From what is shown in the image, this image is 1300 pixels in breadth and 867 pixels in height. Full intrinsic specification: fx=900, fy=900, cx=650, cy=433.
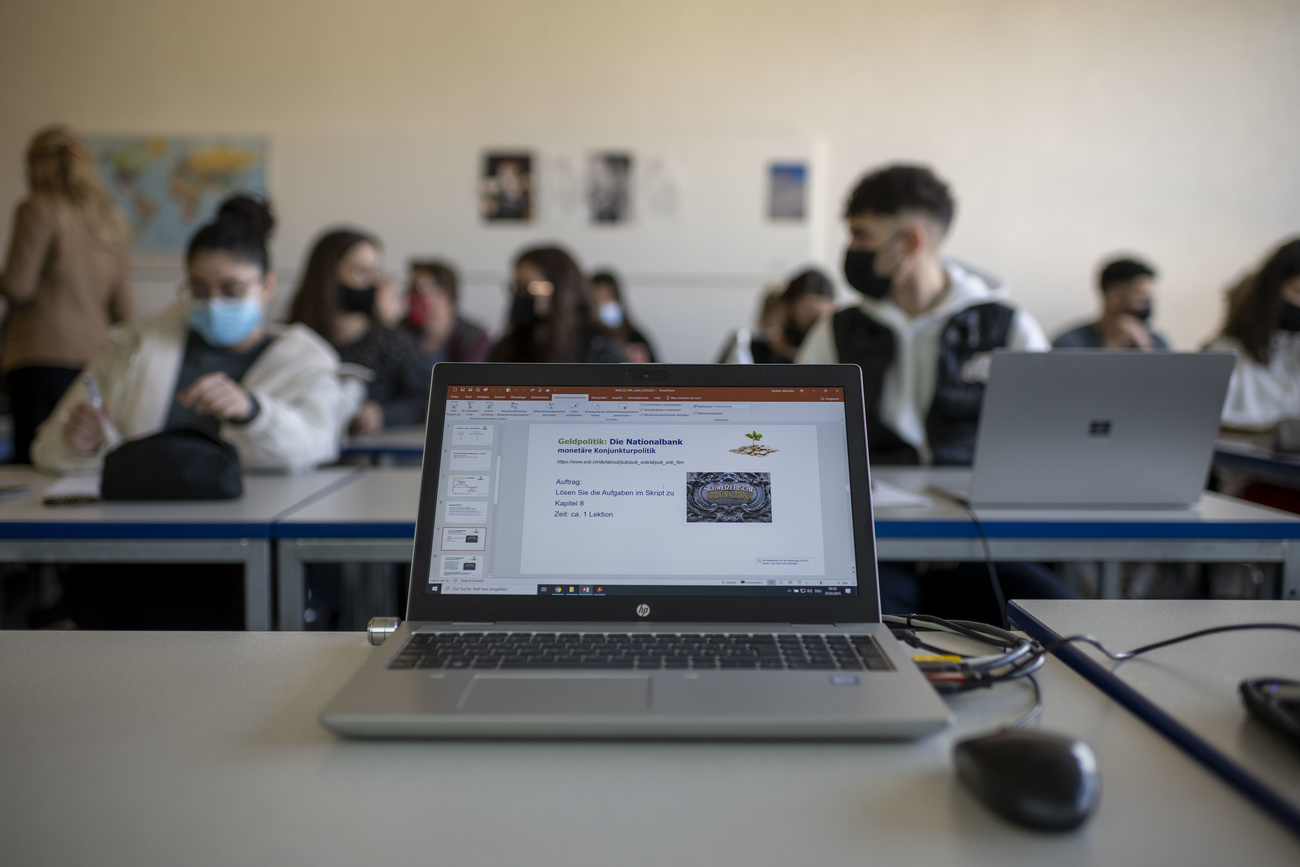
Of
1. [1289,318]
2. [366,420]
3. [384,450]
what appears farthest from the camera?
[1289,318]

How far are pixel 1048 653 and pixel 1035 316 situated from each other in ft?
13.0

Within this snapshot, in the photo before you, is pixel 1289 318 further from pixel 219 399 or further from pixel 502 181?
pixel 219 399

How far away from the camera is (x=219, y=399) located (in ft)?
5.52

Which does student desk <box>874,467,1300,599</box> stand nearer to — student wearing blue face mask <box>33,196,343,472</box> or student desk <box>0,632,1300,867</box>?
student desk <box>0,632,1300,867</box>

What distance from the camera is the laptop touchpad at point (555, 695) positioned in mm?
620

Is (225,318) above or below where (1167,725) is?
above

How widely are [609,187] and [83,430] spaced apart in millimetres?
2933

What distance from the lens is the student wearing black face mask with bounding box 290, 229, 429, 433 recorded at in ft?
10.4

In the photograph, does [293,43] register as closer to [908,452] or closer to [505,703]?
[908,452]

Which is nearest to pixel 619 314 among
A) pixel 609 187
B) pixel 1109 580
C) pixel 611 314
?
pixel 611 314

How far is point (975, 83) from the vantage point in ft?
14.1

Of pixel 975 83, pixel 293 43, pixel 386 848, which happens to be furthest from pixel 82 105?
pixel 386 848

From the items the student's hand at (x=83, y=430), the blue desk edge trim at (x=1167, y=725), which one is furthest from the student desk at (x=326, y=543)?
the blue desk edge trim at (x=1167, y=725)

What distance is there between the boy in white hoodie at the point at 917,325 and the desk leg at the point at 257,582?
1.40m
